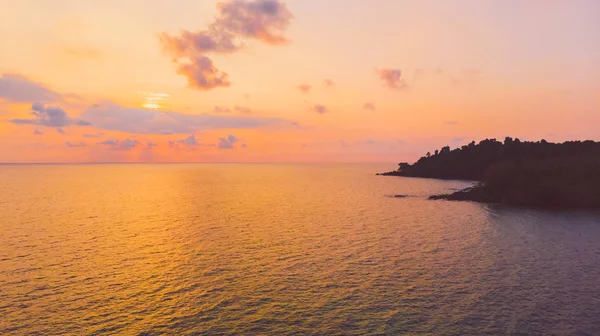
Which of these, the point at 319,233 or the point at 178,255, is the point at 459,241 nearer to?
the point at 319,233

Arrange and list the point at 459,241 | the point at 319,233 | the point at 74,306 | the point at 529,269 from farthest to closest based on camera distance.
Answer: the point at 319,233 < the point at 459,241 < the point at 529,269 < the point at 74,306

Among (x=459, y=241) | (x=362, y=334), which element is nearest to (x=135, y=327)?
(x=362, y=334)

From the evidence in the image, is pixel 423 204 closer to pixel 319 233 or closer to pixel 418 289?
pixel 319 233

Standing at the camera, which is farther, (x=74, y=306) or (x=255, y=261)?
(x=255, y=261)

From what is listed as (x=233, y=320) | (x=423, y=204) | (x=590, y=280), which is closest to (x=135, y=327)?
(x=233, y=320)

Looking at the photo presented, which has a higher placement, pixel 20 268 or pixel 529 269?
pixel 529 269

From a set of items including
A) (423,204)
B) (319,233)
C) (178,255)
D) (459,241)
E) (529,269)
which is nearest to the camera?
(529,269)
